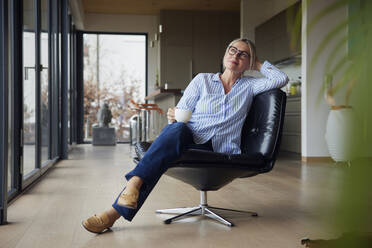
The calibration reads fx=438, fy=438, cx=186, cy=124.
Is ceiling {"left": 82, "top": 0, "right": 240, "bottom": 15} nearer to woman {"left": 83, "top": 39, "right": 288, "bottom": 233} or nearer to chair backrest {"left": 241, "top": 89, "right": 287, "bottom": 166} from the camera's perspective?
woman {"left": 83, "top": 39, "right": 288, "bottom": 233}

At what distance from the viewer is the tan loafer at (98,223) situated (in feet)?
7.07

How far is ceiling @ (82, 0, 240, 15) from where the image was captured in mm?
9016

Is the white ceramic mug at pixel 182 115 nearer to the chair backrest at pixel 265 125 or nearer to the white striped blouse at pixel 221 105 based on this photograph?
the white striped blouse at pixel 221 105

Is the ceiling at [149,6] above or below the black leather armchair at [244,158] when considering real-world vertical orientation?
above

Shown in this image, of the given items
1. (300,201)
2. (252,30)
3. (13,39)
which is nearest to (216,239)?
(300,201)

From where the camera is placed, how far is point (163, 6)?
30.8 feet

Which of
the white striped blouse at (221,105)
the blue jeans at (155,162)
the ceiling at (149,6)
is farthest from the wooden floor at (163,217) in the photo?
the ceiling at (149,6)

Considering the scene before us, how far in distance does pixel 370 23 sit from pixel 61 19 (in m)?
6.35

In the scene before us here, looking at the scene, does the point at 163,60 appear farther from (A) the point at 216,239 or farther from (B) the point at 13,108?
(A) the point at 216,239

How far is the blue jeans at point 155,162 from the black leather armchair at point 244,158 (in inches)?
2.6

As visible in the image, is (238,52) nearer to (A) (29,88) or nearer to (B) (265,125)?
(B) (265,125)

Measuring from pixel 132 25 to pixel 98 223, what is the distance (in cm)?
848

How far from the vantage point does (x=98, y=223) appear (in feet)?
7.10

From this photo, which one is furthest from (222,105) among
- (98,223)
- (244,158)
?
(98,223)
